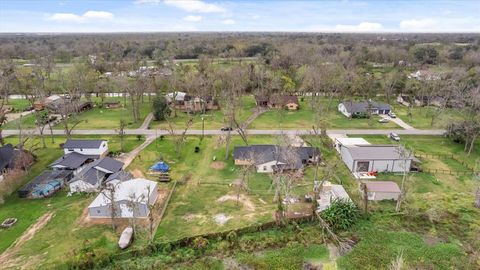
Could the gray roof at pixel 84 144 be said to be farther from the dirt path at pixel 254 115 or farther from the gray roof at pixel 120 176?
the dirt path at pixel 254 115

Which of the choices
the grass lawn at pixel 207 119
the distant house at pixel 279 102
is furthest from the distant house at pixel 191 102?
the distant house at pixel 279 102

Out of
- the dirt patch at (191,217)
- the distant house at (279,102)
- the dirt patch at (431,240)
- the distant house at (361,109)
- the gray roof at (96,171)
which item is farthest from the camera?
the distant house at (279,102)

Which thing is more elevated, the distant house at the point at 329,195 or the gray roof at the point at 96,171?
the gray roof at the point at 96,171

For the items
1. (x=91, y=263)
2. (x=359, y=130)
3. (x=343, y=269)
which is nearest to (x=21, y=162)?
(x=91, y=263)

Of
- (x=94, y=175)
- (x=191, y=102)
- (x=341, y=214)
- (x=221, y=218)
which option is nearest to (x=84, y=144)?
(x=94, y=175)

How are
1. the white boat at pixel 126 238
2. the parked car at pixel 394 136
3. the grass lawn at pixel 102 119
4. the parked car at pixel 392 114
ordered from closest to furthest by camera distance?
1. the white boat at pixel 126 238
2. the parked car at pixel 394 136
3. the grass lawn at pixel 102 119
4. the parked car at pixel 392 114

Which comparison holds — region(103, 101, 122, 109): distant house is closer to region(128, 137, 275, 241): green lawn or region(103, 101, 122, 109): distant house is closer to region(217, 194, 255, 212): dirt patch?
region(128, 137, 275, 241): green lawn

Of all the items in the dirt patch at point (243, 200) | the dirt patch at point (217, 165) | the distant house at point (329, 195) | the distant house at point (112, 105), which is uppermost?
the distant house at point (112, 105)

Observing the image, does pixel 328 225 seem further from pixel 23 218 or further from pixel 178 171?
pixel 23 218

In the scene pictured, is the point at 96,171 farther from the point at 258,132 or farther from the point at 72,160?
the point at 258,132

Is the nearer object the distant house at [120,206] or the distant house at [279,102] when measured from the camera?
the distant house at [120,206]
